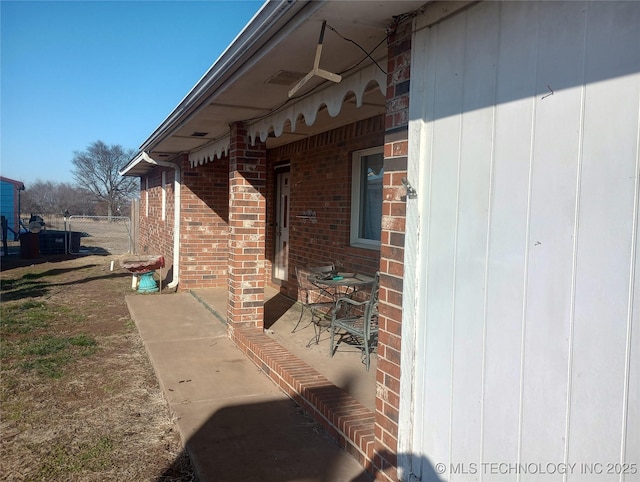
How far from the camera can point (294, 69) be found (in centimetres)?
360

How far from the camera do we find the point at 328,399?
3580 millimetres

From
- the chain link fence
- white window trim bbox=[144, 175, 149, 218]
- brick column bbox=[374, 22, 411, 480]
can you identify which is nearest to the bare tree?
the chain link fence

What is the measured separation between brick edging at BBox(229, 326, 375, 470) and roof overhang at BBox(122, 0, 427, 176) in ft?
7.02

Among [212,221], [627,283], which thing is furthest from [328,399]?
[212,221]

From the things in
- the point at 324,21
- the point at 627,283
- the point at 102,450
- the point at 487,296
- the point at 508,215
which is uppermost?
the point at 324,21

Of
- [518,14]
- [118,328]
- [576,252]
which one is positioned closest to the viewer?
[576,252]

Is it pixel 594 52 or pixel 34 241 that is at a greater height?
pixel 594 52

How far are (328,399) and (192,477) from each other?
1059mm

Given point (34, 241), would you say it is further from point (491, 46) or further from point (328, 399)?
point (491, 46)

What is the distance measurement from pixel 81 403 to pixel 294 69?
3345mm

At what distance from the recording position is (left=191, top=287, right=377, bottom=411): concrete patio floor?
13.1ft

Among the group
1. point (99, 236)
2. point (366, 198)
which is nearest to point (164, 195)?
point (366, 198)

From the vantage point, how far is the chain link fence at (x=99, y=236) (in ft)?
60.6

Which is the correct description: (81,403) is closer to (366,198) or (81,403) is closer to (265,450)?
(265,450)
